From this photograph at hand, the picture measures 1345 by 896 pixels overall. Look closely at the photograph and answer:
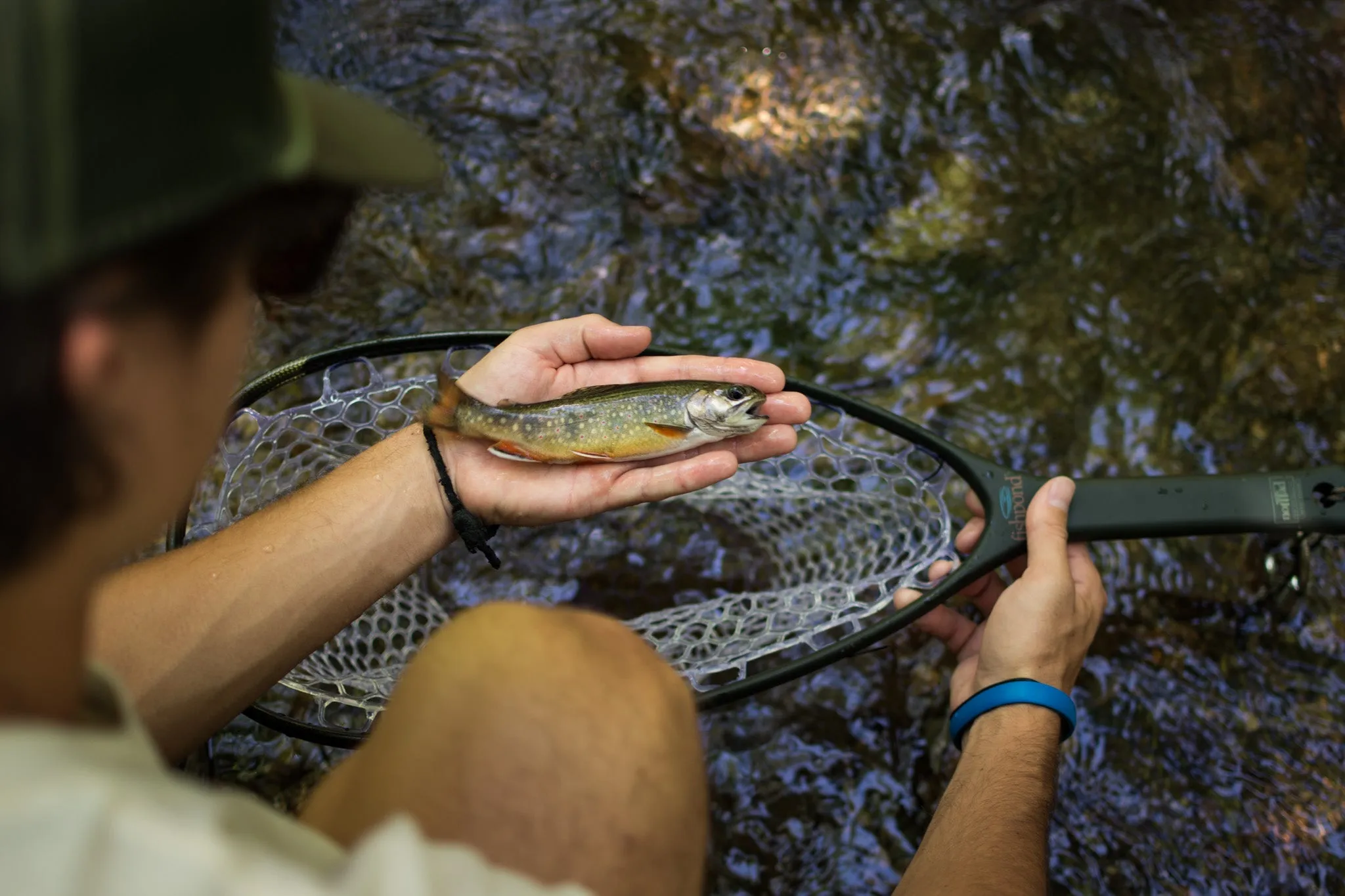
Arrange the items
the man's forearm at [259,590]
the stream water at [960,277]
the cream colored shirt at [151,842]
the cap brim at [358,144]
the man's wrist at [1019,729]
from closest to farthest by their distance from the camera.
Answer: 1. the cream colored shirt at [151,842]
2. the cap brim at [358,144]
3. the man's forearm at [259,590]
4. the man's wrist at [1019,729]
5. the stream water at [960,277]

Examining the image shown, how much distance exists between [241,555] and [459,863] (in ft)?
5.56

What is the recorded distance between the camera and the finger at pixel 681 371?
3195 millimetres

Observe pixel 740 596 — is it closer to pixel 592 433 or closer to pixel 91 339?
pixel 592 433

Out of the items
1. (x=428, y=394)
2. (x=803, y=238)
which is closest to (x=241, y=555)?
(x=428, y=394)

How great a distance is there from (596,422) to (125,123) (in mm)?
2073

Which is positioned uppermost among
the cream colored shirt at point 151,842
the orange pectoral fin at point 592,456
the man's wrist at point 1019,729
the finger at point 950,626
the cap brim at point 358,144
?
the cap brim at point 358,144

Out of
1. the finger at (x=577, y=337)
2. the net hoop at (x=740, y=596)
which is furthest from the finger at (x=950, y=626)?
the finger at (x=577, y=337)

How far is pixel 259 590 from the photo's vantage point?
255cm

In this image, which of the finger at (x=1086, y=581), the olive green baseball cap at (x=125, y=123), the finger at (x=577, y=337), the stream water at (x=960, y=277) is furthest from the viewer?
the stream water at (x=960, y=277)

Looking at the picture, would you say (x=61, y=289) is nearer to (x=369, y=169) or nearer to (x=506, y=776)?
(x=369, y=169)

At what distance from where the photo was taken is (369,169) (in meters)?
1.36

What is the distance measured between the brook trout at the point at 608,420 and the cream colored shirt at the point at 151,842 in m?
1.69

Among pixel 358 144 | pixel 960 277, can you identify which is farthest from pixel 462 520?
pixel 960 277

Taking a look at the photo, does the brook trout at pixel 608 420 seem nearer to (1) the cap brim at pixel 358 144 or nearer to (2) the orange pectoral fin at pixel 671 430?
(2) the orange pectoral fin at pixel 671 430
